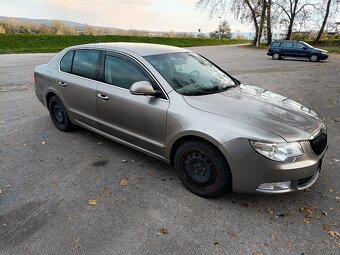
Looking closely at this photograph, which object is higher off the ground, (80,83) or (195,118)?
(80,83)

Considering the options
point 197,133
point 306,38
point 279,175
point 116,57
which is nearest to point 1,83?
point 116,57

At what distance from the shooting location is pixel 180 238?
2.73 m

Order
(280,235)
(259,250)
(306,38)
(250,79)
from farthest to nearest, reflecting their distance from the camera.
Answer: (306,38) → (250,79) → (280,235) → (259,250)

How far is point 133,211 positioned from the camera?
313 centimetres

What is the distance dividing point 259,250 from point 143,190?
149 centimetres

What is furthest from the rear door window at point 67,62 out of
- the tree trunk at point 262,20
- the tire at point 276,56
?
the tree trunk at point 262,20

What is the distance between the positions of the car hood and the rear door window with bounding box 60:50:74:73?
2.43 m

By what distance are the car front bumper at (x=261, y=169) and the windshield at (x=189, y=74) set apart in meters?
1.02

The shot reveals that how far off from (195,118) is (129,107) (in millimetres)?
1019

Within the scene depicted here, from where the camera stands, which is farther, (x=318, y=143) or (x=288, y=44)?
(x=288, y=44)

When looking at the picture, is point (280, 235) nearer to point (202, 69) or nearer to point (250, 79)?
point (202, 69)

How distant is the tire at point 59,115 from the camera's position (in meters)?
5.13

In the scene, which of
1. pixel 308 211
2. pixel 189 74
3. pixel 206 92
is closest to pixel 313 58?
pixel 189 74

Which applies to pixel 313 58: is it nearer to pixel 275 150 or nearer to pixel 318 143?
pixel 318 143
